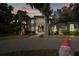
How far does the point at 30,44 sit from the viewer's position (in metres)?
3.31

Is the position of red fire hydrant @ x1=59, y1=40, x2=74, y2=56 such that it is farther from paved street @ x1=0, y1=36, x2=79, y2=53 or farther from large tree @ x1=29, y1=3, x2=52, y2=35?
large tree @ x1=29, y1=3, x2=52, y2=35

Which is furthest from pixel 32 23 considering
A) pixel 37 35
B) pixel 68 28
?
pixel 68 28

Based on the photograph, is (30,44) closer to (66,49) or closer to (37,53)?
(37,53)

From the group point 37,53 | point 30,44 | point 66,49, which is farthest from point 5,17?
point 66,49

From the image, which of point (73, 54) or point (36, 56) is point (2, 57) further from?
point (73, 54)

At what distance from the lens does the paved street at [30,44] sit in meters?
3.30

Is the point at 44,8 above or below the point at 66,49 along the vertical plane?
above

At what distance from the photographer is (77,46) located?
3.29m

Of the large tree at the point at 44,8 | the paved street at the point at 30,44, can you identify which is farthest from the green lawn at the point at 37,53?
the large tree at the point at 44,8

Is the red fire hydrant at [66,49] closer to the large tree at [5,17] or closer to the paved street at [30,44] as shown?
the paved street at [30,44]

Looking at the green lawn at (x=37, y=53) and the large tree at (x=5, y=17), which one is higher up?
the large tree at (x=5, y=17)

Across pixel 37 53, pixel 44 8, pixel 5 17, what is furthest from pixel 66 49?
pixel 5 17

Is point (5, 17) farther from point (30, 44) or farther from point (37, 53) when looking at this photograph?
point (37, 53)

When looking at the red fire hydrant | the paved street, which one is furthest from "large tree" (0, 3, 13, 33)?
the red fire hydrant
